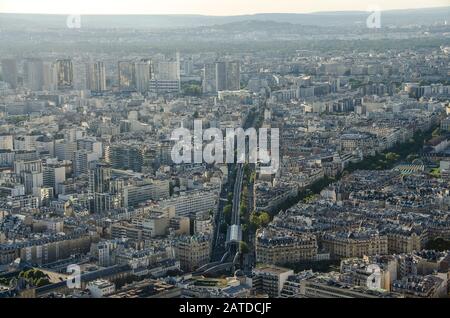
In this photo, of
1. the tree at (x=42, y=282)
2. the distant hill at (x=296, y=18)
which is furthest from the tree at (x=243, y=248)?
the distant hill at (x=296, y=18)

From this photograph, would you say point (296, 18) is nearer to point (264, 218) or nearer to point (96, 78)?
point (264, 218)

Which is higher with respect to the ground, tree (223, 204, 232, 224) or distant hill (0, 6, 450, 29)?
distant hill (0, 6, 450, 29)

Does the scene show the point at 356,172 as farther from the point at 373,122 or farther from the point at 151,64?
the point at 151,64

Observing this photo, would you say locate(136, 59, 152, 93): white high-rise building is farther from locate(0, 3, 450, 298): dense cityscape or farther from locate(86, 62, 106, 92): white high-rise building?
locate(86, 62, 106, 92): white high-rise building

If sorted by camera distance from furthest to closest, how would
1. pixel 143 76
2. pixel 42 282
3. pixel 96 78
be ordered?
pixel 143 76
pixel 96 78
pixel 42 282

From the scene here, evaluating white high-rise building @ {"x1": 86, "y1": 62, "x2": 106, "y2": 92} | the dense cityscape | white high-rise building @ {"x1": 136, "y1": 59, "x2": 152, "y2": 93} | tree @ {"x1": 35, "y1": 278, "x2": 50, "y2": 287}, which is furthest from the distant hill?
white high-rise building @ {"x1": 136, "y1": 59, "x2": 152, "y2": 93}

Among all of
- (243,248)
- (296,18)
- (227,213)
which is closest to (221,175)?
(227,213)

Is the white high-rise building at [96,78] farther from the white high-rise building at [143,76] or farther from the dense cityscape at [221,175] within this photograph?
the white high-rise building at [143,76]

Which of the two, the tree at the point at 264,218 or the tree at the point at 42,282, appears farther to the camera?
the tree at the point at 264,218

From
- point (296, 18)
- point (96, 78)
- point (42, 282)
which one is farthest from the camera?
point (96, 78)

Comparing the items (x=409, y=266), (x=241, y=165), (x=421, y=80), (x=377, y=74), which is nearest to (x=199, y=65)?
(x=377, y=74)
